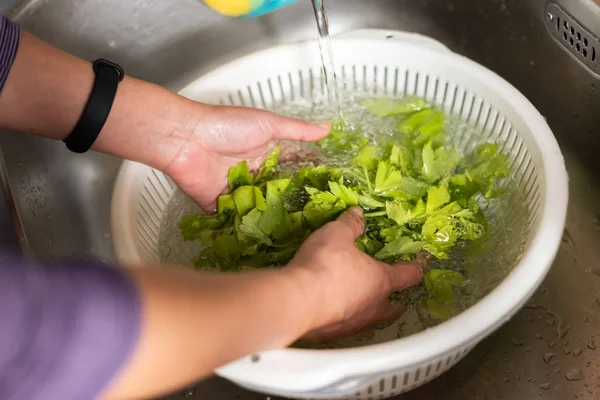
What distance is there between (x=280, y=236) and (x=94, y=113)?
0.80ft

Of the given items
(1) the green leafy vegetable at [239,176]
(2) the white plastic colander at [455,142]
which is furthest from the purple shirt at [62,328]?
(1) the green leafy vegetable at [239,176]

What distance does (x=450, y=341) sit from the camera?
0.51m

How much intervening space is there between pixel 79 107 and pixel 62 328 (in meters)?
0.36

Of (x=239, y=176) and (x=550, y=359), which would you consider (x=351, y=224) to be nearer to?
(x=239, y=176)

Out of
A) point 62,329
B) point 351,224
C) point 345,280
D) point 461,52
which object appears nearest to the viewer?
point 62,329

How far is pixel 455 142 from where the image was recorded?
0.79m

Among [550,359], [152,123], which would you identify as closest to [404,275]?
[550,359]

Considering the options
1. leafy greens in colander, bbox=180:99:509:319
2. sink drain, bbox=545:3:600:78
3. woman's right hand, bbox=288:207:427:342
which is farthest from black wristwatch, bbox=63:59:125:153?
sink drain, bbox=545:3:600:78

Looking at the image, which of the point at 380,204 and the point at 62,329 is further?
the point at 380,204

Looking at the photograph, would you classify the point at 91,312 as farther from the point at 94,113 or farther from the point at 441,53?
the point at 441,53

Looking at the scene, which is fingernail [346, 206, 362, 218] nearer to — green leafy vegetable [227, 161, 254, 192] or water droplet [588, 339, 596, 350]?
green leafy vegetable [227, 161, 254, 192]

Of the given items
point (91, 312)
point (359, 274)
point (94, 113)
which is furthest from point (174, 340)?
point (94, 113)

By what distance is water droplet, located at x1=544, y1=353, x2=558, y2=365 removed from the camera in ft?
2.33

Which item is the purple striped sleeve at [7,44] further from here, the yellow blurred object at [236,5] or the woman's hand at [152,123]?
the yellow blurred object at [236,5]
